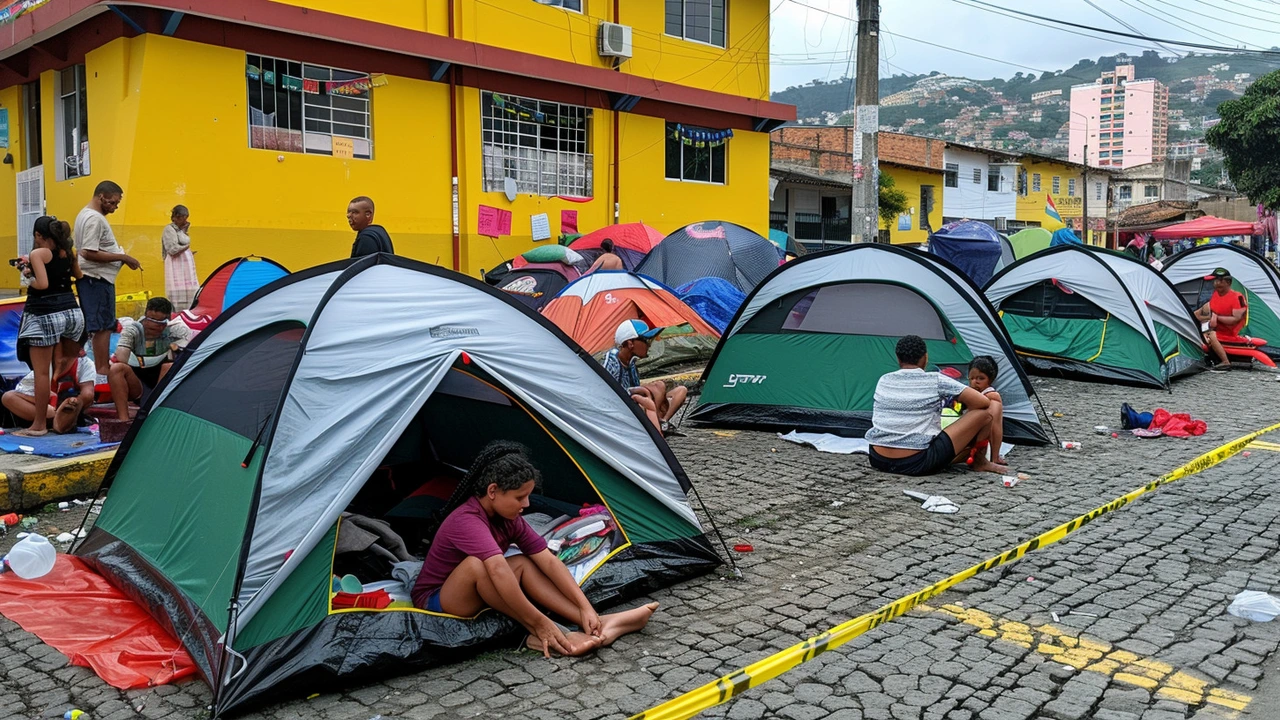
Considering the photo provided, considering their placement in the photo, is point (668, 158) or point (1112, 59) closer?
point (668, 158)

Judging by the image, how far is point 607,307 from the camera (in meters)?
10.1

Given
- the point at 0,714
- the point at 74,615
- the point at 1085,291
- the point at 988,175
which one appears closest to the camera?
the point at 0,714

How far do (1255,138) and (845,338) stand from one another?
2983 centimetres

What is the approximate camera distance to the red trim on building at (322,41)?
11.8 metres

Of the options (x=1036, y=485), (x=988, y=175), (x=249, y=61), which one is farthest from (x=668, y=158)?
(x=988, y=175)

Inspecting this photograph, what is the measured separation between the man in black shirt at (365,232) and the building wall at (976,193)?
33743mm

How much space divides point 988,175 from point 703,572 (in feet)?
131

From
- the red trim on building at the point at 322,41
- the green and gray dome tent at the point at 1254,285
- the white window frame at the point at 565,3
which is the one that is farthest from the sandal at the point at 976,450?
the white window frame at the point at 565,3

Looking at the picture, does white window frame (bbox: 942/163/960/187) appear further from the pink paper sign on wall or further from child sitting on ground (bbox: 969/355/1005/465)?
child sitting on ground (bbox: 969/355/1005/465)

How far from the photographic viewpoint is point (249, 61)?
12.7 m

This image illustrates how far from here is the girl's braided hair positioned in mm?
4152

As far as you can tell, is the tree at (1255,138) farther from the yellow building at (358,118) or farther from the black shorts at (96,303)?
the black shorts at (96,303)

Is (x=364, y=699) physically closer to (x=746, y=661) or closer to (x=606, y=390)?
(x=746, y=661)

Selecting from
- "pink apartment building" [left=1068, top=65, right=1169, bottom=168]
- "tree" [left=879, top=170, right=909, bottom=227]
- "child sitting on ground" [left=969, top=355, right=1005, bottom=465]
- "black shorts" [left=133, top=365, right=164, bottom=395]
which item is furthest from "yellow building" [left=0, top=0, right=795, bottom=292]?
"pink apartment building" [left=1068, top=65, right=1169, bottom=168]
